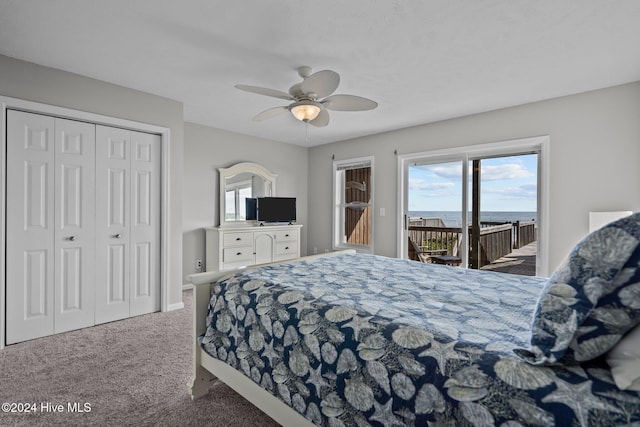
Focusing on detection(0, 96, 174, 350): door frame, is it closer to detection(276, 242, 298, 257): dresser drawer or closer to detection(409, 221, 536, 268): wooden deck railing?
detection(276, 242, 298, 257): dresser drawer

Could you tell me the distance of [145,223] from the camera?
3.42m

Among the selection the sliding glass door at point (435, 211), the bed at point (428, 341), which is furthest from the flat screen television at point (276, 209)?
the bed at point (428, 341)

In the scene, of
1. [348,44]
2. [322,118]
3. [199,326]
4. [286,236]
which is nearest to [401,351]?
[199,326]

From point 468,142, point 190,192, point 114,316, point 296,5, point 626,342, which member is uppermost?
point 296,5

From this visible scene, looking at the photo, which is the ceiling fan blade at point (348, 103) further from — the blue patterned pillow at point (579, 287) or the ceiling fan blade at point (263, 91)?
the blue patterned pillow at point (579, 287)

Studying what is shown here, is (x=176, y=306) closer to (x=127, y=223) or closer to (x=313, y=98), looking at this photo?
(x=127, y=223)

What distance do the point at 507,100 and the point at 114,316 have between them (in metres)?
4.89

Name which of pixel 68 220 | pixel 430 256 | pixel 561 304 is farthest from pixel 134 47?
pixel 430 256

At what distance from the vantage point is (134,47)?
7.93 ft

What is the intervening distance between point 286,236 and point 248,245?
0.78 metres

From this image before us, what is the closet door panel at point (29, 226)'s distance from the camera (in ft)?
8.63

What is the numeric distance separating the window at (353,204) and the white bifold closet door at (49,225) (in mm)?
3772

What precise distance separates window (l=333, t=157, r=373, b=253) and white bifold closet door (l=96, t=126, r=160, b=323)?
10.4 feet

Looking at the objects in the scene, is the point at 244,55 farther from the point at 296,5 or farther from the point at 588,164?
the point at 588,164
